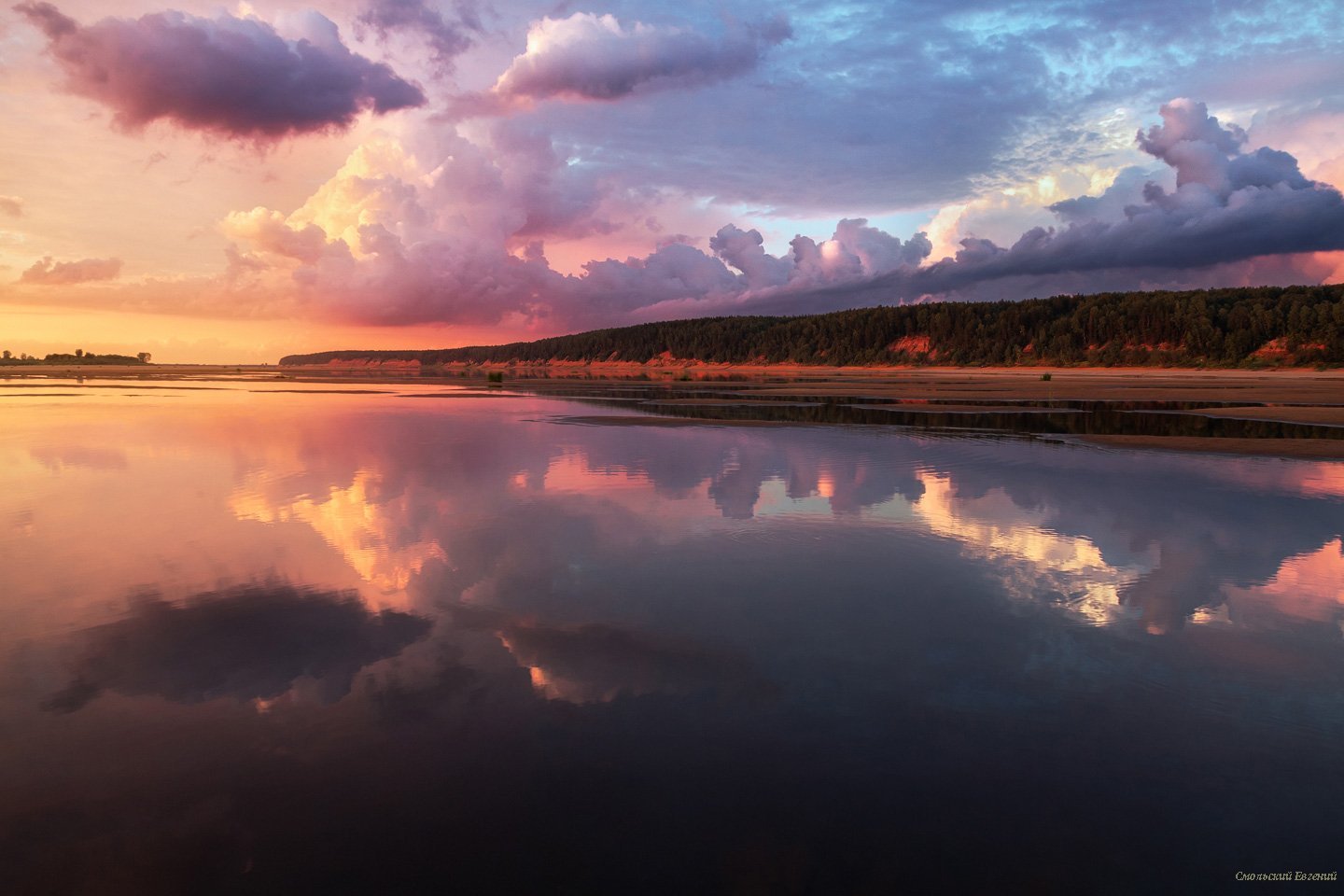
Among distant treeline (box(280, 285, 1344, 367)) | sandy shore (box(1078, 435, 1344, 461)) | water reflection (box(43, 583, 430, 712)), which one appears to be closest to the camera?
water reflection (box(43, 583, 430, 712))

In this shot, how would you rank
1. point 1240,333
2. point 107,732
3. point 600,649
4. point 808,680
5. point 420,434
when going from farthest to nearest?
point 1240,333
point 420,434
point 600,649
point 808,680
point 107,732

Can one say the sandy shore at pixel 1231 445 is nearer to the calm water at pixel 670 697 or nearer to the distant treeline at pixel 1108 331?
the calm water at pixel 670 697

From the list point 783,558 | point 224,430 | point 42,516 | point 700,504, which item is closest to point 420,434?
point 224,430

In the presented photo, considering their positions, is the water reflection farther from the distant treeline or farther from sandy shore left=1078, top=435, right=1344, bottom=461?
the distant treeline

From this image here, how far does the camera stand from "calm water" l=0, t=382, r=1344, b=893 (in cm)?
506

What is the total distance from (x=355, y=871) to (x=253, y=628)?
511cm

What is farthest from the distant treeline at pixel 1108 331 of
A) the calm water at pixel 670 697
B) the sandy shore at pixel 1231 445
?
the calm water at pixel 670 697

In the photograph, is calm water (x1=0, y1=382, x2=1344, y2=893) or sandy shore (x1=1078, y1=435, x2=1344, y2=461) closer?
calm water (x1=0, y1=382, x2=1344, y2=893)

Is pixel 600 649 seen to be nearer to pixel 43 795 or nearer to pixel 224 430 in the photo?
pixel 43 795

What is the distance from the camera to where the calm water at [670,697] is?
5.06m

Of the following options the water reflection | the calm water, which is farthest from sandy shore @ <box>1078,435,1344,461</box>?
the water reflection

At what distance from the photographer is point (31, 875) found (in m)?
4.84

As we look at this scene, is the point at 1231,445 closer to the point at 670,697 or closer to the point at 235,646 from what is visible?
the point at 670,697

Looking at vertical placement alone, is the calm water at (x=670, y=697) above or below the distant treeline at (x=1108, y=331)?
below
